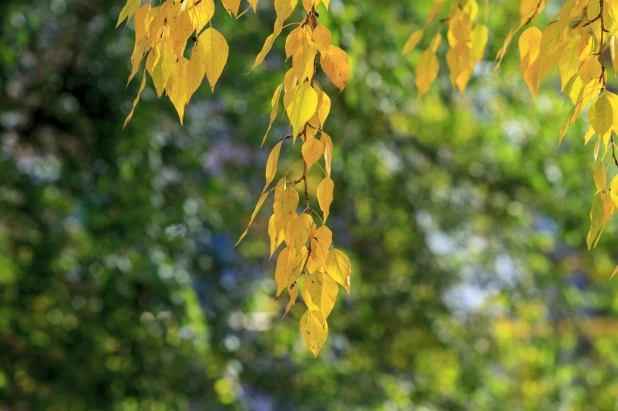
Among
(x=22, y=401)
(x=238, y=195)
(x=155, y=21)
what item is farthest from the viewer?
(x=238, y=195)

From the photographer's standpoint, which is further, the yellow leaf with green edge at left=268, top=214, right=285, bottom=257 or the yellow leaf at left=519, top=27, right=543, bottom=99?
the yellow leaf at left=519, top=27, right=543, bottom=99

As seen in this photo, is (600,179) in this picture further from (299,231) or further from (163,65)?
(163,65)

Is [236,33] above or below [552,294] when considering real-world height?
above

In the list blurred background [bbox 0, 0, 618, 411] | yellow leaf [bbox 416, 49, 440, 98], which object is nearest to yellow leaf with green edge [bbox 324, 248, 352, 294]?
yellow leaf [bbox 416, 49, 440, 98]

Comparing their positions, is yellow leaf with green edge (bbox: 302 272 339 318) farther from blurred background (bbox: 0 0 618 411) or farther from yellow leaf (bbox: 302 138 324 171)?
blurred background (bbox: 0 0 618 411)

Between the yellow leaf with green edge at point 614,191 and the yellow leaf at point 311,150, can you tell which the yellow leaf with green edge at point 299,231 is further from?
the yellow leaf with green edge at point 614,191

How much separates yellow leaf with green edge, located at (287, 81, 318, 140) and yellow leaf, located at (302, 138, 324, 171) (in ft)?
0.08

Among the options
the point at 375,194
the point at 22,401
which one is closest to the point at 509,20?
the point at 375,194

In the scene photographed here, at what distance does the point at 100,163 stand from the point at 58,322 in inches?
23.6

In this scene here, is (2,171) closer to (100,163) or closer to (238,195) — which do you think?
(100,163)

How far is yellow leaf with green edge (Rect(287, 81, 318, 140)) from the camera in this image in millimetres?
930

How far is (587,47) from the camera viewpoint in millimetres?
1057

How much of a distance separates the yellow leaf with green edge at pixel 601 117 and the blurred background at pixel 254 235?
1623 millimetres

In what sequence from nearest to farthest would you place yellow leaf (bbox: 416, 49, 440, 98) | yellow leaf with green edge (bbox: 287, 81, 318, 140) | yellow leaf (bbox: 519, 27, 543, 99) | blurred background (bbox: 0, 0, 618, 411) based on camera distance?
yellow leaf with green edge (bbox: 287, 81, 318, 140) → yellow leaf (bbox: 519, 27, 543, 99) → yellow leaf (bbox: 416, 49, 440, 98) → blurred background (bbox: 0, 0, 618, 411)
